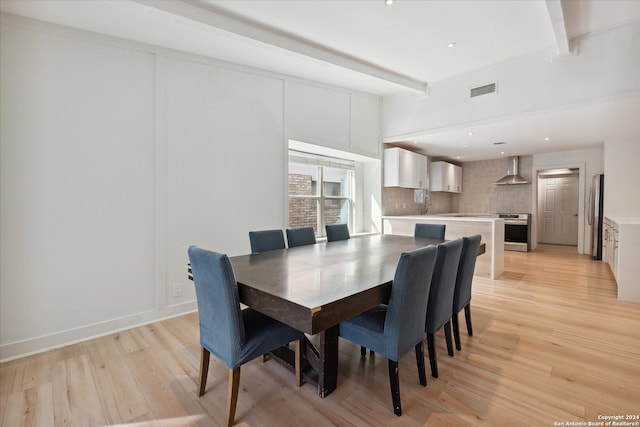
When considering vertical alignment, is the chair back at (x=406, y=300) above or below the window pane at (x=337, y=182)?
below

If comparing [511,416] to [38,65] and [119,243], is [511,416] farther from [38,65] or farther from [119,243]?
[38,65]

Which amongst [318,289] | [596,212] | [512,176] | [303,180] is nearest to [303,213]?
[303,180]

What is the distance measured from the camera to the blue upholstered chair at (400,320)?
1.58 meters

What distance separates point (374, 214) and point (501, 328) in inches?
124

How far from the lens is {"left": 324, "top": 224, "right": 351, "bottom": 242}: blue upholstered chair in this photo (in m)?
3.54

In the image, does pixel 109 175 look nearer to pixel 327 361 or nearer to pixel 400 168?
pixel 327 361

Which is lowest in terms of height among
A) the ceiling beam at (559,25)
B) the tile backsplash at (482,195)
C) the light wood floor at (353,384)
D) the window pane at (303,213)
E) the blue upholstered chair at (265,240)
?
the light wood floor at (353,384)

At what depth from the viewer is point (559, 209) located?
7.70 meters

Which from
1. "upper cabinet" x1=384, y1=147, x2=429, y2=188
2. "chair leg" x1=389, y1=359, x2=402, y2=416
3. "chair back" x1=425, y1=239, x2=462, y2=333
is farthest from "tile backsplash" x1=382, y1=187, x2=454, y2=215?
"chair leg" x1=389, y1=359, x2=402, y2=416

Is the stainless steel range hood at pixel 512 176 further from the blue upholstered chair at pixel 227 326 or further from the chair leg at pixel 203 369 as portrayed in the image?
the chair leg at pixel 203 369

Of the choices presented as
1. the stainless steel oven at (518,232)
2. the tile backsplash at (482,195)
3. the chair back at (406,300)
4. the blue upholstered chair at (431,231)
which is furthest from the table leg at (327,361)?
the stainless steel oven at (518,232)

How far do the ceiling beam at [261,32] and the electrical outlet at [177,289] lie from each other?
2.52 meters

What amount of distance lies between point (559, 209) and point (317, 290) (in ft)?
29.0

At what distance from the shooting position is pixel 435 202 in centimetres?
745
